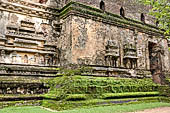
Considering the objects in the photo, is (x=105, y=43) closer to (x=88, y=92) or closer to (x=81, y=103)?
(x=88, y=92)

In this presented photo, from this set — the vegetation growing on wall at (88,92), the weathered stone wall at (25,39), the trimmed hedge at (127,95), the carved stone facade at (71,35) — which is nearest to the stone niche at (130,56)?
the carved stone facade at (71,35)

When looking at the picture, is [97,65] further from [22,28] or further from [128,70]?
[22,28]

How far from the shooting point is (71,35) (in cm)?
1054

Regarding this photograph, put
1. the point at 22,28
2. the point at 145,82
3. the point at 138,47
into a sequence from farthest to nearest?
the point at 138,47
the point at 145,82
the point at 22,28

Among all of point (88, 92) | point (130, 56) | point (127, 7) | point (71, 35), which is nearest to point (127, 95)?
point (88, 92)

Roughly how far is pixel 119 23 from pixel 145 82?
14.8ft

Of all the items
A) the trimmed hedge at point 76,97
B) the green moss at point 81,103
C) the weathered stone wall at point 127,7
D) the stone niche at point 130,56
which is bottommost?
the green moss at point 81,103

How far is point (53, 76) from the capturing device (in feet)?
34.1

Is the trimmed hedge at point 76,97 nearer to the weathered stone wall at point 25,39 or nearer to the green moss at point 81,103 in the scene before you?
the green moss at point 81,103

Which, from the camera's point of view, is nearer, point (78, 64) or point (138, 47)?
point (78, 64)

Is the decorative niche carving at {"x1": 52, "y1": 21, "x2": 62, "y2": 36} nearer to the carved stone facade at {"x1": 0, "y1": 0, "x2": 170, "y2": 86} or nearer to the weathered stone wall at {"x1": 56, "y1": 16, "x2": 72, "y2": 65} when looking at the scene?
the carved stone facade at {"x1": 0, "y1": 0, "x2": 170, "y2": 86}

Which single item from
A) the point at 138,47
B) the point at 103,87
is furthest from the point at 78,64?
the point at 138,47

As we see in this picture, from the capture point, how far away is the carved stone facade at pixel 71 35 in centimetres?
1067

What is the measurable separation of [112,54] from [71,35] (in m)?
3.19
